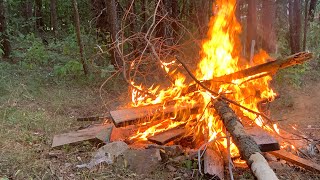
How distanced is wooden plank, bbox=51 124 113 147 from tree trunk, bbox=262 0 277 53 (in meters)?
7.36

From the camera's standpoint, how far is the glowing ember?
17.5 ft

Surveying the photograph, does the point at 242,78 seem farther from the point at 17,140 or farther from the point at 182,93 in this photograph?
the point at 17,140

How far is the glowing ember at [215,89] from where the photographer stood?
535 centimetres

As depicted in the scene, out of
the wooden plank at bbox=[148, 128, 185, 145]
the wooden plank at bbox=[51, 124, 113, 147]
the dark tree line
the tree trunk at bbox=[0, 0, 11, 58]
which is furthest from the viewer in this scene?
the tree trunk at bbox=[0, 0, 11, 58]

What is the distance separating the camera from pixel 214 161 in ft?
14.2

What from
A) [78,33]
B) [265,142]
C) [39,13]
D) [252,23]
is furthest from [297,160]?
[39,13]

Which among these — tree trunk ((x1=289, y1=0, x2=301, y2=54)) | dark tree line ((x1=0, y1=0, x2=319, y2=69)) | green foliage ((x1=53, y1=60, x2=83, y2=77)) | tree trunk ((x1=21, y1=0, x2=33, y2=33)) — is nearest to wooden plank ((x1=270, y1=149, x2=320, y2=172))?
dark tree line ((x1=0, y1=0, x2=319, y2=69))

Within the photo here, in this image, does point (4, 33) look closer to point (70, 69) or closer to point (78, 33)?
point (70, 69)

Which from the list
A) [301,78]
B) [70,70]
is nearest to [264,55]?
[301,78]

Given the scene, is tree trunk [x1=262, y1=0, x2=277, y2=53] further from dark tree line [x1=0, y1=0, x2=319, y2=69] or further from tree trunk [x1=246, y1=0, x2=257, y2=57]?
tree trunk [x1=246, y1=0, x2=257, y2=57]

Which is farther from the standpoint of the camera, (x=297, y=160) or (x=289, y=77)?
(x=289, y=77)

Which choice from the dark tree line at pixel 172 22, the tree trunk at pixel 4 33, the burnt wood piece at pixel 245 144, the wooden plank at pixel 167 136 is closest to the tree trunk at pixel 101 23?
the dark tree line at pixel 172 22

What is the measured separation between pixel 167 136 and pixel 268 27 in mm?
7636

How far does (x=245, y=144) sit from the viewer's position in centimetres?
418
